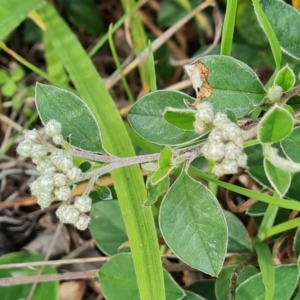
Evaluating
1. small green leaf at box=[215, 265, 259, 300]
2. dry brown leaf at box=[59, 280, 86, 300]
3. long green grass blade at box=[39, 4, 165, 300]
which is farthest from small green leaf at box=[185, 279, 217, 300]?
dry brown leaf at box=[59, 280, 86, 300]

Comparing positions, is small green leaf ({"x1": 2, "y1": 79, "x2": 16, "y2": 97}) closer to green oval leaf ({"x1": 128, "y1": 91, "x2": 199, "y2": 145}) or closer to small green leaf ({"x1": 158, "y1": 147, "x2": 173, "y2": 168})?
green oval leaf ({"x1": 128, "y1": 91, "x2": 199, "y2": 145})

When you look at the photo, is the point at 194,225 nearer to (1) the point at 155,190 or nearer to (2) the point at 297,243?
(1) the point at 155,190

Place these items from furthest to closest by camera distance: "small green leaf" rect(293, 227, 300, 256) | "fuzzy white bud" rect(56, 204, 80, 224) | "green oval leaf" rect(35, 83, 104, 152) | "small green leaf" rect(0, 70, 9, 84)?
"small green leaf" rect(0, 70, 9, 84) < "small green leaf" rect(293, 227, 300, 256) < "green oval leaf" rect(35, 83, 104, 152) < "fuzzy white bud" rect(56, 204, 80, 224)

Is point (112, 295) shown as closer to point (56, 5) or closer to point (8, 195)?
point (8, 195)

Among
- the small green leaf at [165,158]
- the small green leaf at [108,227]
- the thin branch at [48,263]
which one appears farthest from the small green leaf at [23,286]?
the small green leaf at [165,158]

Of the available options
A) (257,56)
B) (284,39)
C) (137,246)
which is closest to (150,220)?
(137,246)

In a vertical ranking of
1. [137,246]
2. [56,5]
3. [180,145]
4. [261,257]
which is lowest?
[261,257]

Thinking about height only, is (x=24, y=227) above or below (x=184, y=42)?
below
